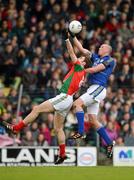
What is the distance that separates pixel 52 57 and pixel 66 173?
8.87 metres

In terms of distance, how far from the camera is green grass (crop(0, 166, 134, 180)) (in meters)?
15.2

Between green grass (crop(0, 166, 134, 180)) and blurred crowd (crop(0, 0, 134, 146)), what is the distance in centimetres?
500

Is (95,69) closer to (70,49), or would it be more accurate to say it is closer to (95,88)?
(95,88)

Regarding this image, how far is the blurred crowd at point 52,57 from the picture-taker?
865 inches

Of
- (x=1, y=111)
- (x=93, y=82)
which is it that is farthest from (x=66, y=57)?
(x=93, y=82)

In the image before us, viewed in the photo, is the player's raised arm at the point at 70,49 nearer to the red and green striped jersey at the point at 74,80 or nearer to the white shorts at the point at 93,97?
the red and green striped jersey at the point at 74,80

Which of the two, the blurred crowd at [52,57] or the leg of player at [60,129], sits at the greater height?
the blurred crowd at [52,57]

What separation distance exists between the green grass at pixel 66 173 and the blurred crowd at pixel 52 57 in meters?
5.00

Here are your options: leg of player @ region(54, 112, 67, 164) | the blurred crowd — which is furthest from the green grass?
the blurred crowd

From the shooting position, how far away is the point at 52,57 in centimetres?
2433

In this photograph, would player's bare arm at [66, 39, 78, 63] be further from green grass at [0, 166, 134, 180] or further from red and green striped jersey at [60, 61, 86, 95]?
green grass at [0, 166, 134, 180]

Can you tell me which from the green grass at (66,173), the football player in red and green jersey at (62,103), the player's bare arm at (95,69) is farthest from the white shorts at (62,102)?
the green grass at (66,173)

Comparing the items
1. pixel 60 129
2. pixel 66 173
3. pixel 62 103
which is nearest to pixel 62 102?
pixel 62 103

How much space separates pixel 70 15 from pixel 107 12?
126 cm
